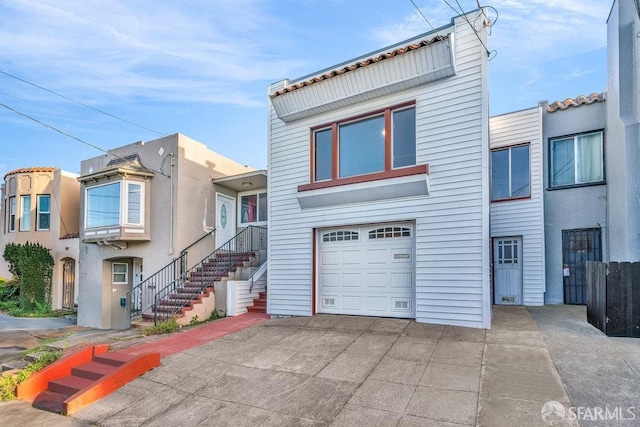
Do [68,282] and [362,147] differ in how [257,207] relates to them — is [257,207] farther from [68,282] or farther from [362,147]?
[68,282]

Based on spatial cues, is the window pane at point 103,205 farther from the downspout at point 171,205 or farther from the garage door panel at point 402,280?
the garage door panel at point 402,280

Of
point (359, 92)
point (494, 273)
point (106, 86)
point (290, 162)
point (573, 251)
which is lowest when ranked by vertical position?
point (494, 273)

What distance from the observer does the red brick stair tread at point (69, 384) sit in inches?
214

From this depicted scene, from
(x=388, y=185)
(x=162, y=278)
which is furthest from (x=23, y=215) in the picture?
(x=388, y=185)

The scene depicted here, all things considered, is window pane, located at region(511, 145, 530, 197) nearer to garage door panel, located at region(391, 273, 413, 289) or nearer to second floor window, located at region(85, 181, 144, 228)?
garage door panel, located at region(391, 273, 413, 289)

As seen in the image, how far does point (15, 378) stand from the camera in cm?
579

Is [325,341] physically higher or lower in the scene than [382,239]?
lower

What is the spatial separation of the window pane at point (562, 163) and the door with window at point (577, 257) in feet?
4.68

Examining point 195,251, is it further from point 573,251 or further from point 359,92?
point 573,251

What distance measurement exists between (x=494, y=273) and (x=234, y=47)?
31.3 ft

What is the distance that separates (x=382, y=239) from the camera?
8.29 metres

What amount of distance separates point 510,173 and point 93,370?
11.1 m

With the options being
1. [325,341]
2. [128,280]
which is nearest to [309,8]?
[325,341]

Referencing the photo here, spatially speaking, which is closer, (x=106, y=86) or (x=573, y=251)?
(x=573, y=251)
